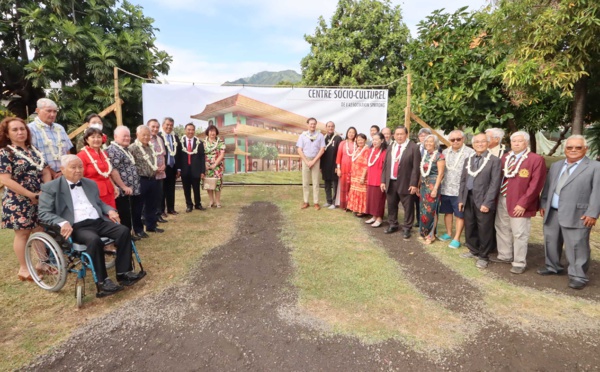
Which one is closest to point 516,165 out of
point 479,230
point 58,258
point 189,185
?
point 479,230

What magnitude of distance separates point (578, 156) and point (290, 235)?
395cm

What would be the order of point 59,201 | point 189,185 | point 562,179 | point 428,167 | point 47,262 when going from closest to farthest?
1. point 59,201
2. point 47,262
3. point 562,179
4. point 428,167
5. point 189,185

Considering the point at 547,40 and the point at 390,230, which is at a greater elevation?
the point at 547,40

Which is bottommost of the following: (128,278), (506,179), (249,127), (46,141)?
(128,278)

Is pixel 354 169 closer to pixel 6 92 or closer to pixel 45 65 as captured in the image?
pixel 45 65

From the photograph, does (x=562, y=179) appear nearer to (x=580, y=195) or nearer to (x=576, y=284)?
(x=580, y=195)

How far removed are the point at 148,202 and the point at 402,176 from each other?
4265 mm

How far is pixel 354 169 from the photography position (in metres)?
6.70

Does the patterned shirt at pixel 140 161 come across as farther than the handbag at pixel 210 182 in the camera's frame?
No

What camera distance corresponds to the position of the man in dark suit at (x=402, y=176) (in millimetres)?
5262

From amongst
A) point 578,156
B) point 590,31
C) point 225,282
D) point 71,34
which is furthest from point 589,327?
point 71,34

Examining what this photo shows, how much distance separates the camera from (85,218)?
3.44 meters

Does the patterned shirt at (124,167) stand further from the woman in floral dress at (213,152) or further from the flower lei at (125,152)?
the woman in floral dress at (213,152)

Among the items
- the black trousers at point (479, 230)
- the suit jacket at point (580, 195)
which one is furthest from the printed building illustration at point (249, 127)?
the suit jacket at point (580, 195)
